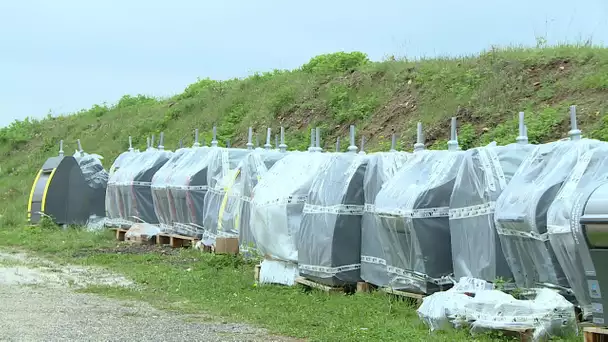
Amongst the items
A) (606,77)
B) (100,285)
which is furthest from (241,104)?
(100,285)

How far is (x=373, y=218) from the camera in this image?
27.3 feet

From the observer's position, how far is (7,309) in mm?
8266

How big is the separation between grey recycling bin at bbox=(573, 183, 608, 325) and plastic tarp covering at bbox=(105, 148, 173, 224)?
10.4 metres

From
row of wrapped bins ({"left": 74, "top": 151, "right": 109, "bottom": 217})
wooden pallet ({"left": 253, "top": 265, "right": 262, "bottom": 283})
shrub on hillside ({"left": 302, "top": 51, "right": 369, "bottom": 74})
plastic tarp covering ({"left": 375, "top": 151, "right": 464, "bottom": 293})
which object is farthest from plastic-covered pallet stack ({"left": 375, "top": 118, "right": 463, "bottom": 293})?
shrub on hillside ({"left": 302, "top": 51, "right": 369, "bottom": 74})

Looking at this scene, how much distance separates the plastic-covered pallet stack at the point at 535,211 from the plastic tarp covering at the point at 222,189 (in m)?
5.64

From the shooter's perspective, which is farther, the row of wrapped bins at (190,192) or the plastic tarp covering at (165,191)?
the plastic tarp covering at (165,191)

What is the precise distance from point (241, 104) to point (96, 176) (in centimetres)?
791

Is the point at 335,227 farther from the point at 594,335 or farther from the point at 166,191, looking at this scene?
the point at 166,191

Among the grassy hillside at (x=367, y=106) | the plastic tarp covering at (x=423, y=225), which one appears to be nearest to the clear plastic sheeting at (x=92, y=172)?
the grassy hillside at (x=367, y=106)

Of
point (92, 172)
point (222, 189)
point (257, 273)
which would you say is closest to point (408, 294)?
point (257, 273)

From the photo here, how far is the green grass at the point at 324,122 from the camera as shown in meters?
7.95

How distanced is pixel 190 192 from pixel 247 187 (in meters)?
2.10

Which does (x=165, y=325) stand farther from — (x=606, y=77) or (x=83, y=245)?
(x=606, y=77)

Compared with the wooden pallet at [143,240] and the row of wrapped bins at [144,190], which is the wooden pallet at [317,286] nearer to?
the wooden pallet at [143,240]
